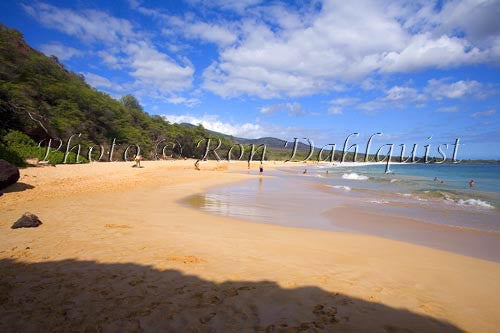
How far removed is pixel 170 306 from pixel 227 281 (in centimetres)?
108

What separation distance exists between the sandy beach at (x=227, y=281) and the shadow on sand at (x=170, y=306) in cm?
1

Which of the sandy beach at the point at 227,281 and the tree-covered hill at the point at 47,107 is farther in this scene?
the tree-covered hill at the point at 47,107

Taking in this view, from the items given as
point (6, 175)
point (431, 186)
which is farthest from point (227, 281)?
point (431, 186)

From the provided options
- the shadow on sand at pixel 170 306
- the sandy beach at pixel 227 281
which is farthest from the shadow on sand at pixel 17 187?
the shadow on sand at pixel 170 306

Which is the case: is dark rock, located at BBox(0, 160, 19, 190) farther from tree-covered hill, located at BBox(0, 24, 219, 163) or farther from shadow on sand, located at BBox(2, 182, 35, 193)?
tree-covered hill, located at BBox(0, 24, 219, 163)

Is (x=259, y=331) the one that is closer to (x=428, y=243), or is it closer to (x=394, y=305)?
(x=394, y=305)

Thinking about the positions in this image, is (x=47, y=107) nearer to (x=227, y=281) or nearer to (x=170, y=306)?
(x=227, y=281)

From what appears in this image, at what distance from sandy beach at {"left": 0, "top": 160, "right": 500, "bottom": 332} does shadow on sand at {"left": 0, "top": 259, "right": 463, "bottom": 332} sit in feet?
0.05

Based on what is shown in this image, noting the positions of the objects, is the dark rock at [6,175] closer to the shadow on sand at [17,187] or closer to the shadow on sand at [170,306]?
the shadow on sand at [17,187]

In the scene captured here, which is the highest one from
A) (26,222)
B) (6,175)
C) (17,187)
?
(6,175)

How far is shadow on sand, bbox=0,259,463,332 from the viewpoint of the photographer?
131 inches

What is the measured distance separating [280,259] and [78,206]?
7915 mm

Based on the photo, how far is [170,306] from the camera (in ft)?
12.2

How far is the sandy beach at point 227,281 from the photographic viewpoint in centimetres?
349
